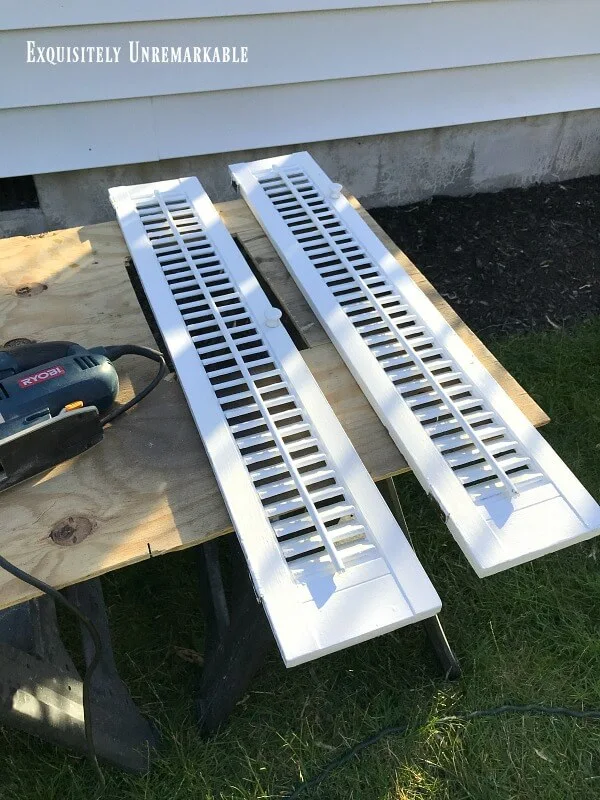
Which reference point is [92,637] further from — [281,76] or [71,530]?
[281,76]

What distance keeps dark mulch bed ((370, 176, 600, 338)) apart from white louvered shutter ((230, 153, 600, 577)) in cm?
134

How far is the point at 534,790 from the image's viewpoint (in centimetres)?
165

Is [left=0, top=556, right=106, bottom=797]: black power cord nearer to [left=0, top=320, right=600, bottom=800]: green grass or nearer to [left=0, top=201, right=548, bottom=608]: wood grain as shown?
[left=0, top=201, right=548, bottom=608]: wood grain

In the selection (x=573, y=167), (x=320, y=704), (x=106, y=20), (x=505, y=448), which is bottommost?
(x=320, y=704)

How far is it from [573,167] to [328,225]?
2.42 m

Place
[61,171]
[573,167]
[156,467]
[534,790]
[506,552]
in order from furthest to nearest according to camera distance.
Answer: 1. [573,167]
2. [61,171]
3. [534,790]
4. [156,467]
5. [506,552]

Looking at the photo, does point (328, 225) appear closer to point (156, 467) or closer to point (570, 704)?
point (156, 467)

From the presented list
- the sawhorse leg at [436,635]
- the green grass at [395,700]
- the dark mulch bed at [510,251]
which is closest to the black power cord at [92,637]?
the green grass at [395,700]

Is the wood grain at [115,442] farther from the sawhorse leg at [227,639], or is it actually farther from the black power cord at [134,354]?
the sawhorse leg at [227,639]

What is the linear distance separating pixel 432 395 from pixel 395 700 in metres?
0.95

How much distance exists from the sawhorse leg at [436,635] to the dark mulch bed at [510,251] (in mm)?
1280

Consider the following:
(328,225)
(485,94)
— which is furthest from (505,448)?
(485,94)

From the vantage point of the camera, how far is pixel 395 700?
5.96 feet

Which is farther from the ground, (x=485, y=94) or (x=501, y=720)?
(x=485, y=94)
